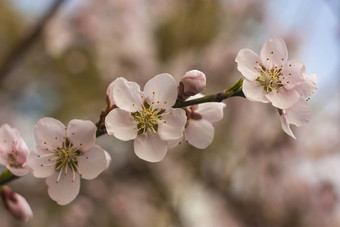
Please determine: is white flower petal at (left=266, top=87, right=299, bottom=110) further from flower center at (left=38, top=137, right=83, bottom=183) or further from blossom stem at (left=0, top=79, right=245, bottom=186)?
flower center at (left=38, top=137, right=83, bottom=183)

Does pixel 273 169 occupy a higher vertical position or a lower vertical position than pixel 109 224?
higher

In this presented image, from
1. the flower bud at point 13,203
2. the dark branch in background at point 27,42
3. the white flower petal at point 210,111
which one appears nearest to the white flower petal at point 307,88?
the white flower petal at point 210,111

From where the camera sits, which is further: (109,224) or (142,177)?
(109,224)

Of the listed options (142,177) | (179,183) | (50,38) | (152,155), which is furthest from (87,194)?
(152,155)

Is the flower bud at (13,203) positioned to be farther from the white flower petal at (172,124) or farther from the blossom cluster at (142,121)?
the white flower petal at (172,124)

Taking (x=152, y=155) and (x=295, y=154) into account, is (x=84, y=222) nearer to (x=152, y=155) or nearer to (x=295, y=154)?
(x=295, y=154)

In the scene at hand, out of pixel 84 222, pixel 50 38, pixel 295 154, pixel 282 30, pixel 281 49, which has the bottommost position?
pixel 281 49

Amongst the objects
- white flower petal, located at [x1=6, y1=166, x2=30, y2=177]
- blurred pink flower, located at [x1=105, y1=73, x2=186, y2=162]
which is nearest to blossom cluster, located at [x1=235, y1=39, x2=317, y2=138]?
blurred pink flower, located at [x1=105, y1=73, x2=186, y2=162]
